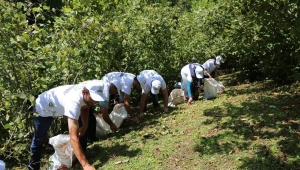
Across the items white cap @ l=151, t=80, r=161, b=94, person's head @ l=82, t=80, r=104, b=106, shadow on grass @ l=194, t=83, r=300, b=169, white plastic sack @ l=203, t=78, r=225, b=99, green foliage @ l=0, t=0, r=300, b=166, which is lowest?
shadow on grass @ l=194, t=83, r=300, b=169

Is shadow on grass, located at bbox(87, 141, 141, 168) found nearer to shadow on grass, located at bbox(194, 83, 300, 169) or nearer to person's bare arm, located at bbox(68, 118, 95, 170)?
person's bare arm, located at bbox(68, 118, 95, 170)

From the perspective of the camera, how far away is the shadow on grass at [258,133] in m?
4.09

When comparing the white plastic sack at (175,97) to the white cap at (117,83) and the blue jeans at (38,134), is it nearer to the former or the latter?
the white cap at (117,83)

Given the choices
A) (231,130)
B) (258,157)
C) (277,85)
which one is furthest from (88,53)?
(277,85)

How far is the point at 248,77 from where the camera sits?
10781 millimetres

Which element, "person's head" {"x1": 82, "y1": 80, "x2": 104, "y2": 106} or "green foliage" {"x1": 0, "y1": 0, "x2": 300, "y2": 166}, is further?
"green foliage" {"x1": 0, "y1": 0, "x2": 300, "y2": 166}

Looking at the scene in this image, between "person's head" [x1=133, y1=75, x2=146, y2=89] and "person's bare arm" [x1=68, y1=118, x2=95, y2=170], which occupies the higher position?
"person's head" [x1=133, y1=75, x2=146, y2=89]

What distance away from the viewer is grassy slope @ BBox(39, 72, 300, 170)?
421 centimetres

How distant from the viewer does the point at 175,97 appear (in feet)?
26.3

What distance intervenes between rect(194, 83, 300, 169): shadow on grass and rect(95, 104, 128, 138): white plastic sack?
5.34 feet

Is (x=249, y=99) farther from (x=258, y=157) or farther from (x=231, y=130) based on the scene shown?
(x=258, y=157)

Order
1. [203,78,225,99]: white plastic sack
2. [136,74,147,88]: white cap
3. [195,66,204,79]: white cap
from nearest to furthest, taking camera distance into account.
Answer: [136,74,147,88]: white cap, [195,66,204,79]: white cap, [203,78,225,99]: white plastic sack

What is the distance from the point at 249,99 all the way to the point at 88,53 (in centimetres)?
382

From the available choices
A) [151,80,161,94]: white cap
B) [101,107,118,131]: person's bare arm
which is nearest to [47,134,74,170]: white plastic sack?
[101,107,118,131]: person's bare arm
